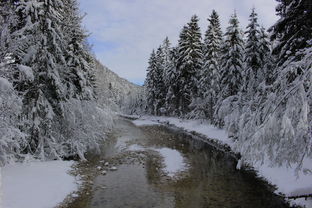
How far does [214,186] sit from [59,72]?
12.0 meters

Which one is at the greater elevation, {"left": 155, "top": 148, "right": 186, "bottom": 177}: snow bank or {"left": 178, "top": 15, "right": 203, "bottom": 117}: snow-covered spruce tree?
{"left": 178, "top": 15, "right": 203, "bottom": 117}: snow-covered spruce tree

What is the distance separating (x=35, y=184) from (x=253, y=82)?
54.3ft

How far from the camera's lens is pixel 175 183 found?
1320 centimetres

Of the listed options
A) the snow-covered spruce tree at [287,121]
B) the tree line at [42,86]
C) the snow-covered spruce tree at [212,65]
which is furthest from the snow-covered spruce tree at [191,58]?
the snow-covered spruce tree at [287,121]

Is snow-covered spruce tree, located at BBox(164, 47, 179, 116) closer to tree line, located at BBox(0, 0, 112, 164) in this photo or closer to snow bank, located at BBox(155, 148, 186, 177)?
snow bank, located at BBox(155, 148, 186, 177)

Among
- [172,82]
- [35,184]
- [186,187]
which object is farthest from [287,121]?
[172,82]

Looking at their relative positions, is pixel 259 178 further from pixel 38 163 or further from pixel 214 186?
pixel 38 163

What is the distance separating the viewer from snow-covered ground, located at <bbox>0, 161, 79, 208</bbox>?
31.6 ft

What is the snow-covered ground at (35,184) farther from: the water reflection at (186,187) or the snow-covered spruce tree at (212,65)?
the snow-covered spruce tree at (212,65)

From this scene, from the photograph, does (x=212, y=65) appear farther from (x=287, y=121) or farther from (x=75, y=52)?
(x=287, y=121)

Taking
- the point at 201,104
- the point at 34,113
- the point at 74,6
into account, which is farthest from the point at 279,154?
the point at 201,104

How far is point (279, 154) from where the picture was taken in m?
7.86

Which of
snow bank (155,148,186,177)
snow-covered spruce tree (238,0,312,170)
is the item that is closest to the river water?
snow bank (155,148,186,177)

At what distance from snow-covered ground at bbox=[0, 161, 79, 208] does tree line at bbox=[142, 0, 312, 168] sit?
7595 mm
